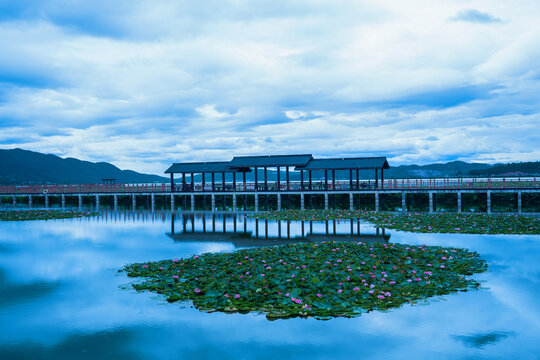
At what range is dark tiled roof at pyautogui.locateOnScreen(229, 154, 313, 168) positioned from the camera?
4422 cm

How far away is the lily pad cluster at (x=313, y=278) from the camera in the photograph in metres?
10.4

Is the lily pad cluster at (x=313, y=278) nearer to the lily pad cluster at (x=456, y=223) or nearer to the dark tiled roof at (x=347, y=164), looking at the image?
the lily pad cluster at (x=456, y=223)

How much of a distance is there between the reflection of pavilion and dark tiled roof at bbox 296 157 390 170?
37.7 feet

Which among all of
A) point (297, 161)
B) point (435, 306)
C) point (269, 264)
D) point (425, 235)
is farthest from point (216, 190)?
point (435, 306)

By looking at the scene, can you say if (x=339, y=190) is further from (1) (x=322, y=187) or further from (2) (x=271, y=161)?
(2) (x=271, y=161)

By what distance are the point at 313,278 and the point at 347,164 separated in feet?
105

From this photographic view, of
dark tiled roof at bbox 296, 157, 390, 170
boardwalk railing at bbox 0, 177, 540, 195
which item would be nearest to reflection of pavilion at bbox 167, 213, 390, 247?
dark tiled roof at bbox 296, 157, 390, 170

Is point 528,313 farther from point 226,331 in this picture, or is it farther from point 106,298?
point 106,298

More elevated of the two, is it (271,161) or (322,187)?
(271,161)

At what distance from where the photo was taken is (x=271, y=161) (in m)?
45.1

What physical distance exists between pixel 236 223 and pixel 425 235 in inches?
545

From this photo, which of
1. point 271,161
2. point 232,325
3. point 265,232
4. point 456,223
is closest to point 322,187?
point 271,161

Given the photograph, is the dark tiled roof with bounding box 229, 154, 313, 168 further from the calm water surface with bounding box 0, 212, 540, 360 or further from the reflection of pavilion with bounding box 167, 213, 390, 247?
the calm water surface with bounding box 0, 212, 540, 360

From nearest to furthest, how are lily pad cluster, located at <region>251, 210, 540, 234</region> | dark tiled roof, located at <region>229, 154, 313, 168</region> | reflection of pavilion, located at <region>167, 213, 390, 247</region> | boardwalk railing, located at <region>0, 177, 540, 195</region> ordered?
1. reflection of pavilion, located at <region>167, 213, 390, 247</region>
2. lily pad cluster, located at <region>251, 210, 540, 234</region>
3. boardwalk railing, located at <region>0, 177, 540, 195</region>
4. dark tiled roof, located at <region>229, 154, 313, 168</region>
